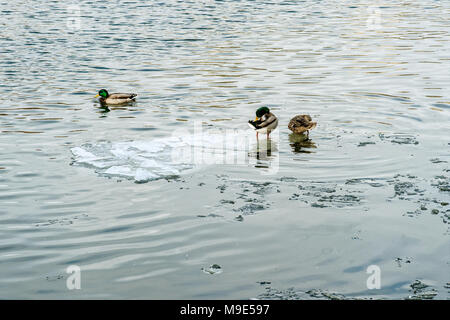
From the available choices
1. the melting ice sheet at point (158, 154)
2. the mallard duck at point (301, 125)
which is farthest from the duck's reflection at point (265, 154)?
the mallard duck at point (301, 125)

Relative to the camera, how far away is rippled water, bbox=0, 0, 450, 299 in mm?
7895

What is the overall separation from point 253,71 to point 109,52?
688 centimetres

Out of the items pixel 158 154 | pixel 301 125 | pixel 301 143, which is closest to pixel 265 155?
pixel 301 143

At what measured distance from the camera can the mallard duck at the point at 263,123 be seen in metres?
13.8

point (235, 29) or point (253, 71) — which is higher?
point (235, 29)

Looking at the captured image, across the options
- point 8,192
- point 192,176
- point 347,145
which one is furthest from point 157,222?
point 347,145

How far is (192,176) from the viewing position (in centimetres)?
1143

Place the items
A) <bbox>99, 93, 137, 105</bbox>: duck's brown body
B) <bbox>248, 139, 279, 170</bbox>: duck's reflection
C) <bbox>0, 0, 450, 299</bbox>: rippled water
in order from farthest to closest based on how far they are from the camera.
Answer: <bbox>99, 93, 137, 105</bbox>: duck's brown body → <bbox>248, 139, 279, 170</bbox>: duck's reflection → <bbox>0, 0, 450, 299</bbox>: rippled water

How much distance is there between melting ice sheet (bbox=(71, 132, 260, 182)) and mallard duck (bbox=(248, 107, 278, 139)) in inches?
15.3

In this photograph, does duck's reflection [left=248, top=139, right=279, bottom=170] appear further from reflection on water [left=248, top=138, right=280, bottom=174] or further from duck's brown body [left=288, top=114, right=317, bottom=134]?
duck's brown body [left=288, top=114, right=317, bottom=134]

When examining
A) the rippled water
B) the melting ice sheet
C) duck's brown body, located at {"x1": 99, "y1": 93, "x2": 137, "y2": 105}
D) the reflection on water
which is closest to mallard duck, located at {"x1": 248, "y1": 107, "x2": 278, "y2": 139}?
the reflection on water

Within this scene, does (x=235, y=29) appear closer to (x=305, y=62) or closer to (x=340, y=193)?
(x=305, y=62)

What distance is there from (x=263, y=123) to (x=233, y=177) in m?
2.82

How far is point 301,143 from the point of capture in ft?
44.6
